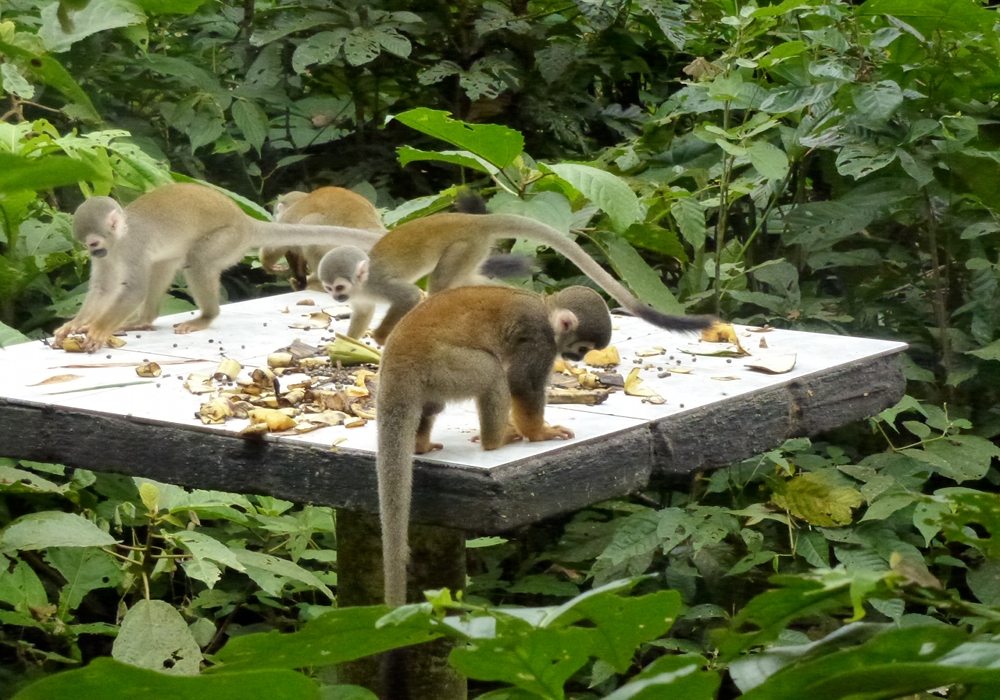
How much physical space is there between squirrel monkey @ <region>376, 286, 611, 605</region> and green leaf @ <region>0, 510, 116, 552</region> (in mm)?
812

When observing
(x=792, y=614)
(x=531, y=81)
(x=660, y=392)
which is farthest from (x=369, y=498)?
(x=531, y=81)

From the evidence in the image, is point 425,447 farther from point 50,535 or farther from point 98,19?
point 98,19

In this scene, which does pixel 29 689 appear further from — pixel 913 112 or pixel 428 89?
pixel 428 89

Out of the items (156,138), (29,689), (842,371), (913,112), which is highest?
(29,689)

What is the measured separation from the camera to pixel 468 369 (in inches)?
Result: 86.4

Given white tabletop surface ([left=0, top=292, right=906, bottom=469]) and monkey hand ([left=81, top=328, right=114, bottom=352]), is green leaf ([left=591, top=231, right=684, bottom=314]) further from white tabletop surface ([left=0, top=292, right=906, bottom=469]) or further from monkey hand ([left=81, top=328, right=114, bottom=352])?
monkey hand ([left=81, top=328, right=114, bottom=352])

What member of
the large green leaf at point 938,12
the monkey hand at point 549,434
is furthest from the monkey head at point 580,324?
the large green leaf at point 938,12

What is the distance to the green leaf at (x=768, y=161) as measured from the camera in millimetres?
3681

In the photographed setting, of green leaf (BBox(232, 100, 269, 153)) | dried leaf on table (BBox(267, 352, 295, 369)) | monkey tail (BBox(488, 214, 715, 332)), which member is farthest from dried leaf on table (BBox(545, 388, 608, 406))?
green leaf (BBox(232, 100, 269, 153))

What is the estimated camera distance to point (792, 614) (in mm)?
469

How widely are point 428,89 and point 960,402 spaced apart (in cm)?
308

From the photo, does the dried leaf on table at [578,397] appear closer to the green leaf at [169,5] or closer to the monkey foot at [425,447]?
the monkey foot at [425,447]

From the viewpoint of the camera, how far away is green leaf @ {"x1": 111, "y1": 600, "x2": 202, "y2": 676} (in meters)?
2.51

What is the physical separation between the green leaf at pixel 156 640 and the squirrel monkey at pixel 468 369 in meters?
0.73
